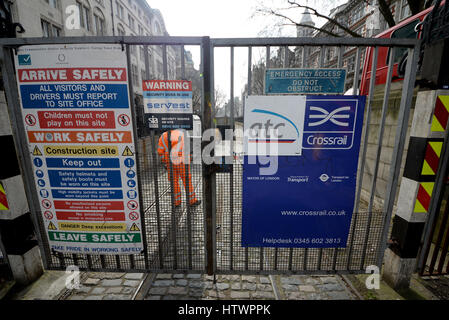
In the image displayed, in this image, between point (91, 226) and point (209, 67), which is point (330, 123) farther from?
point (91, 226)

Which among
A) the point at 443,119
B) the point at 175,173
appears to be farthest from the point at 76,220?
the point at 443,119

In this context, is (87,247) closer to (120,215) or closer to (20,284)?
(120,215)

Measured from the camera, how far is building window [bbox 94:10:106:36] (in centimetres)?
1961

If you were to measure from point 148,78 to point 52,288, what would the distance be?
3.14m

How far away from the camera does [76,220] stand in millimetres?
2736

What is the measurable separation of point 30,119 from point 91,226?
5.02 feet

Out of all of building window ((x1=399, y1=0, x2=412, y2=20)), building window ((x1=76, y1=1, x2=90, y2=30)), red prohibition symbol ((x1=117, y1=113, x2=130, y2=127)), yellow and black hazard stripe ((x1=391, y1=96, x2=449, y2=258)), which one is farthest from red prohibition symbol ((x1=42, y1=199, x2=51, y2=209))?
Result: building window ((x1=399, y1=0, x2=412, y2=20))

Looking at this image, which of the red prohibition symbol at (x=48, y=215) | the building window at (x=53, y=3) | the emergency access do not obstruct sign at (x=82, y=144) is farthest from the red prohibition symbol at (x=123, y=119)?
the building window at (x=53, y=3)

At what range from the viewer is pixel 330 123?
2.43 meters

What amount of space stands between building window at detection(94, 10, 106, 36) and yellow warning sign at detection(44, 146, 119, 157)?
76.8 ft

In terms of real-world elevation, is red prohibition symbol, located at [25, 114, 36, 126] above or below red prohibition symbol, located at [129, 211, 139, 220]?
above

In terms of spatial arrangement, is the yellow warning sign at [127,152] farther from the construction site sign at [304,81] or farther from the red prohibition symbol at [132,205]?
the construction site sign at [304,81]

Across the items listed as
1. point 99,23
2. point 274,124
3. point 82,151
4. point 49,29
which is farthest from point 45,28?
point 274,124

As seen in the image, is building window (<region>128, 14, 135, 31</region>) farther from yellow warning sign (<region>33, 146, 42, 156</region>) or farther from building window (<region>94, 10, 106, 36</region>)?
yellow warning sign (<region>33, 146, 42, 156</region>)
